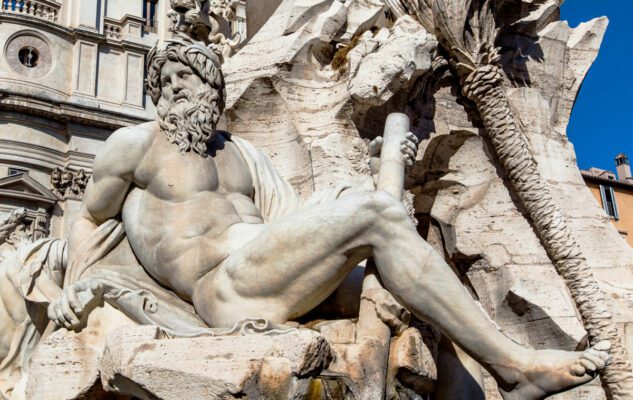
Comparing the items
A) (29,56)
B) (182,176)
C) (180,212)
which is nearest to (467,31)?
(182,176)

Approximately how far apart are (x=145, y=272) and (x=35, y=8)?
19776 millimetres

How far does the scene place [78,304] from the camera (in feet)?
10.8

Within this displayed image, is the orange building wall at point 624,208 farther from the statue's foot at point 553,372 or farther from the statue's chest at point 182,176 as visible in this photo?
the statue's foot at point 553,372

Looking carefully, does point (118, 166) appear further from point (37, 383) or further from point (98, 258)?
point (37, 383)

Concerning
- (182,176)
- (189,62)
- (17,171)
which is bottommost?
(182,176)

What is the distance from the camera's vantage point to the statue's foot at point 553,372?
9.21 feet

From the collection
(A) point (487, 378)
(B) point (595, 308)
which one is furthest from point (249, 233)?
(B) point (595, 308)

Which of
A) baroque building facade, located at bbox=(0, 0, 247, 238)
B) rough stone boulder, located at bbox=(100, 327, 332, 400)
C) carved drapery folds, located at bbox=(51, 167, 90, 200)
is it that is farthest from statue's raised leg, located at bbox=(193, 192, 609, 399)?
carved drapery folds, located at bbox=(51, 167, 90, 200)

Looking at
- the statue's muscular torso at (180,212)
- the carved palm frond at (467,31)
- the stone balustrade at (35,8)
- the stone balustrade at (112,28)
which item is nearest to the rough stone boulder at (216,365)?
the statue's muscular torso at (180,212)

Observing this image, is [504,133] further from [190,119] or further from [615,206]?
[615,206]

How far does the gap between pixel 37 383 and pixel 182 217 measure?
0.87 m

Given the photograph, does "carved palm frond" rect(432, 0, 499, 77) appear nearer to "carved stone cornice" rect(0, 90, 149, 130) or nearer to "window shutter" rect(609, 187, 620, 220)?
"window shutter" rect(609, 187, 620, 220)

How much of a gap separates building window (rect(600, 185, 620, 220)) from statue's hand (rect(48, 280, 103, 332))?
16869 millimetres

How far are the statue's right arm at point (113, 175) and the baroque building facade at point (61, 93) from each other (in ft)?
49.9
